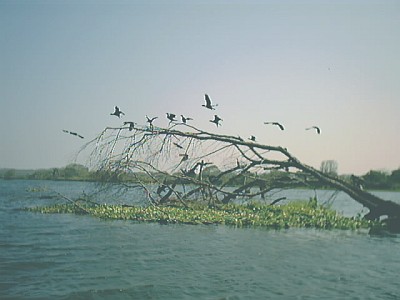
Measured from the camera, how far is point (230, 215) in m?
18.8

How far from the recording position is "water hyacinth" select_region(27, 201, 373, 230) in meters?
17.6

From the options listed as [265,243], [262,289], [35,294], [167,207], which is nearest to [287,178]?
[265,243]

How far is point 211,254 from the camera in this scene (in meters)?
11.9

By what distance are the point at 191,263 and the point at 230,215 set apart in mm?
8097

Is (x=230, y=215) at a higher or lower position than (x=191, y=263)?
higher

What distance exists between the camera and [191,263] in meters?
10.8

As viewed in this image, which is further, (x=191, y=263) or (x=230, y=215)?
(x=230, y=215)

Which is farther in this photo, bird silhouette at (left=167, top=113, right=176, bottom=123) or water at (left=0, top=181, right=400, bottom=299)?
bird silhouette at (left=167, top=113, right=176, bottom=123)

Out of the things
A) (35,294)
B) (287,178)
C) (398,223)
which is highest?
(287,178)

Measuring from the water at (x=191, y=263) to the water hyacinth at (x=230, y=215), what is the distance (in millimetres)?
987

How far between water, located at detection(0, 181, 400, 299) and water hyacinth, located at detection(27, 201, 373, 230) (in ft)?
3.24

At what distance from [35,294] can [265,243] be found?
7.67 meters

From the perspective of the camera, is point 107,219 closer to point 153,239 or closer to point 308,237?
point 153,239

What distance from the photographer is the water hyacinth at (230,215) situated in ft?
57.8
